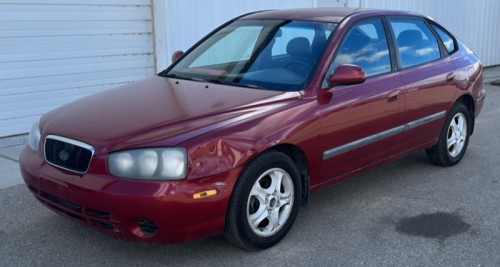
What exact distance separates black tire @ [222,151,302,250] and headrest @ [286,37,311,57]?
991 mm

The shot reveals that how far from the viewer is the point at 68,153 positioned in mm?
3775

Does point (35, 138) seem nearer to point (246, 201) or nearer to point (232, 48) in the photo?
point (246, 201)

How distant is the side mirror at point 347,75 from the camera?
14.3 ft

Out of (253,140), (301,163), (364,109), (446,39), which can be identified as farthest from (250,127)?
(446,39)

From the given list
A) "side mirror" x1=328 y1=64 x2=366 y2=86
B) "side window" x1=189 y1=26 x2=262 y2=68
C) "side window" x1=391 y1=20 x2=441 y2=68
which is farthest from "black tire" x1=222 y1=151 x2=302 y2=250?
"side window" x1=391 y1=20 x2=441 y2=68

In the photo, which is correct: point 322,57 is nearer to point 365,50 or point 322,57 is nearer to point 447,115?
point 365,50

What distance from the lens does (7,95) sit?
711 cm

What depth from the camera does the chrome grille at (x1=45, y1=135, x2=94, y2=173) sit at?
3658 mm

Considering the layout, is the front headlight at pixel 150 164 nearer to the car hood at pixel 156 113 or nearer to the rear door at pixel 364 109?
the car hood at pixel 156 113

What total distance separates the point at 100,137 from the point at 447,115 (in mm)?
3527

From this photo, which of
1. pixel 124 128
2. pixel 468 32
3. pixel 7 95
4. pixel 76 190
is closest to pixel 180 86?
pixel 124 128

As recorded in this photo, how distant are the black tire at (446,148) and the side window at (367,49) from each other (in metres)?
1.16

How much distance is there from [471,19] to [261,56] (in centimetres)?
1102

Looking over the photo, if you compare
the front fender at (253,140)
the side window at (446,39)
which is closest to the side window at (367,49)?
the front fender at (253,140)
